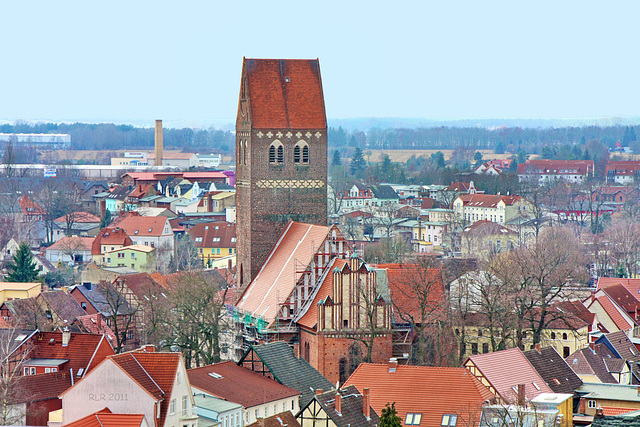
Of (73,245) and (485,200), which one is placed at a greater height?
(485,200)

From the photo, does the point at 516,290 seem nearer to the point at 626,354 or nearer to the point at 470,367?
the point at 626,354

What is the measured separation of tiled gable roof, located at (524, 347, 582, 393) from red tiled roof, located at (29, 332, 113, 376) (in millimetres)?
19185

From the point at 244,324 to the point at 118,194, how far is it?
4937 inches

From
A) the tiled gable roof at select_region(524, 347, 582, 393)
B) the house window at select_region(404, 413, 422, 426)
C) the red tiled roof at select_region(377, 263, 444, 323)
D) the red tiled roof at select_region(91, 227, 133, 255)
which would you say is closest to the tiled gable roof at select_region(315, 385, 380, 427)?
the house window at select_region(404, 413, 422, 426)

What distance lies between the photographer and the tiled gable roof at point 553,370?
5441 cm

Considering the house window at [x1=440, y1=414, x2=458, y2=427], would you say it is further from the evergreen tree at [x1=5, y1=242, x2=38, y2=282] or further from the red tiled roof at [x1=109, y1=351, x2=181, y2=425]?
the evergreen tree at [x1=5, y1=242, x2=38, y2=282]

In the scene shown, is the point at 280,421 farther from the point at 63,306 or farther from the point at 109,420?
the point at 63,306

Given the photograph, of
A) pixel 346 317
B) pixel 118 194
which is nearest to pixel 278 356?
pixel 346 317

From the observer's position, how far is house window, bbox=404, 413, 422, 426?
4819cm

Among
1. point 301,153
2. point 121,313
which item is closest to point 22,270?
point 121,313

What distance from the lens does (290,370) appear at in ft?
176

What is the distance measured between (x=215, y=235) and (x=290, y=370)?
78292mm

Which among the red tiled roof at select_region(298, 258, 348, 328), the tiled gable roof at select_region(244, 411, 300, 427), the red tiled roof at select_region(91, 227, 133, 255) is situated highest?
the red tiled roof at select_region(298, 258, 348, 328)

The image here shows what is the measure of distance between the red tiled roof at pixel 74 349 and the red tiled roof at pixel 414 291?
14194 mm
